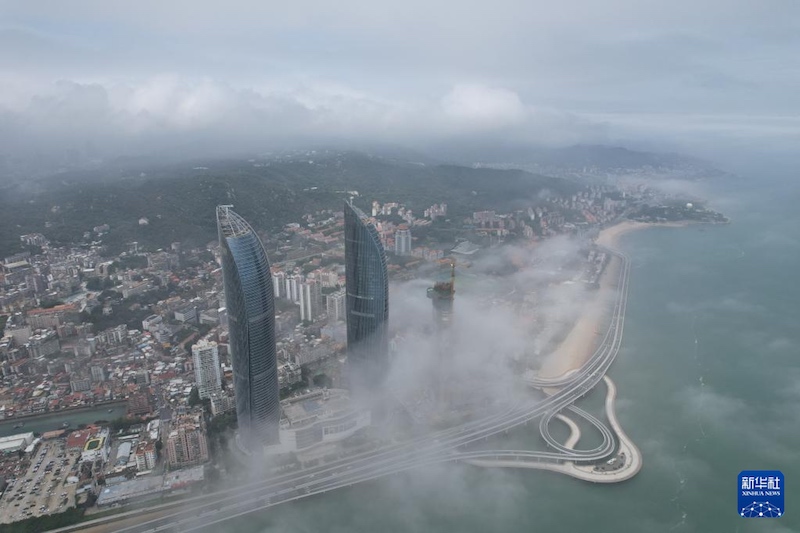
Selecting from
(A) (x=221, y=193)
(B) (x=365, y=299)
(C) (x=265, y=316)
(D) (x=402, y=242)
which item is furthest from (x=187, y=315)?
(A) (x=221, y=193)

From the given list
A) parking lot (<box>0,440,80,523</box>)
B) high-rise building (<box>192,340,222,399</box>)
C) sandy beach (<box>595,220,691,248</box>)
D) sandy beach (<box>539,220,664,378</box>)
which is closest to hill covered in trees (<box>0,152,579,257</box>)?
sandy beach (<box>595,220,691,248</box>)

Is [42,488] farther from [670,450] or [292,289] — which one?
[670,450]

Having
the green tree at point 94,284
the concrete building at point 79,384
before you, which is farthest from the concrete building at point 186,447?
the green tree at point 94,284

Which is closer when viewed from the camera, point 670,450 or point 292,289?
point 670,450

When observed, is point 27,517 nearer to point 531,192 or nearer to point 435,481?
point 435,481

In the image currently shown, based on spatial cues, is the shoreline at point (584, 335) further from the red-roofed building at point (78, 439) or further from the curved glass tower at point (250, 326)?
the red-roofed building at point (78, 439)

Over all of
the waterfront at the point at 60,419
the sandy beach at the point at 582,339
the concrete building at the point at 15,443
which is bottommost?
the waterfront at the point at 60,419
